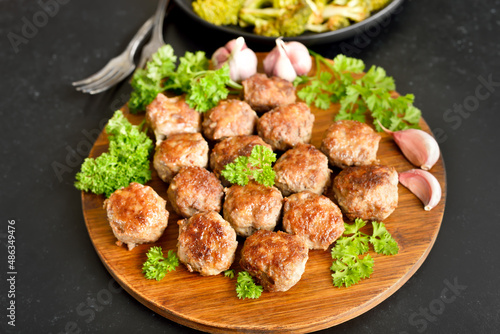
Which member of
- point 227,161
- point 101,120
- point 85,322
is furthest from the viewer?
point 101,120

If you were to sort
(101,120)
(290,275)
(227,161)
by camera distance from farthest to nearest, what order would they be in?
(101,120) → (227,161) → (290,275)

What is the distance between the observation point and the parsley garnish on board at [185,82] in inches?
198

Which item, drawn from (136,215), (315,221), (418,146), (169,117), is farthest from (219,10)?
(315,221)

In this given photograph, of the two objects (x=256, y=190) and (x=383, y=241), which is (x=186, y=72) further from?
(x=383, y=241)

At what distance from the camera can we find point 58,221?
504cm

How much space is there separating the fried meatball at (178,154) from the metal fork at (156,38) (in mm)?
1585

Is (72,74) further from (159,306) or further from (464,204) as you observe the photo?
(464,204)

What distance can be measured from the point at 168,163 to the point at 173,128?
1.50 feet

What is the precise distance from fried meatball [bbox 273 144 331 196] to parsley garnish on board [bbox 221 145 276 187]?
15 cm

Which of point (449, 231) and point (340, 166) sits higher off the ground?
point (340, 166)

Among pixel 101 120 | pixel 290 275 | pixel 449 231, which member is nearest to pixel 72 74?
pixel 101 120

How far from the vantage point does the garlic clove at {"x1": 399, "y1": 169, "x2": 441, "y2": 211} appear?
447cm

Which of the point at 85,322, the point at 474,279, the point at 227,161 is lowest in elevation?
the point at 474,279

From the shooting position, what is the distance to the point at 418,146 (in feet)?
15.7
